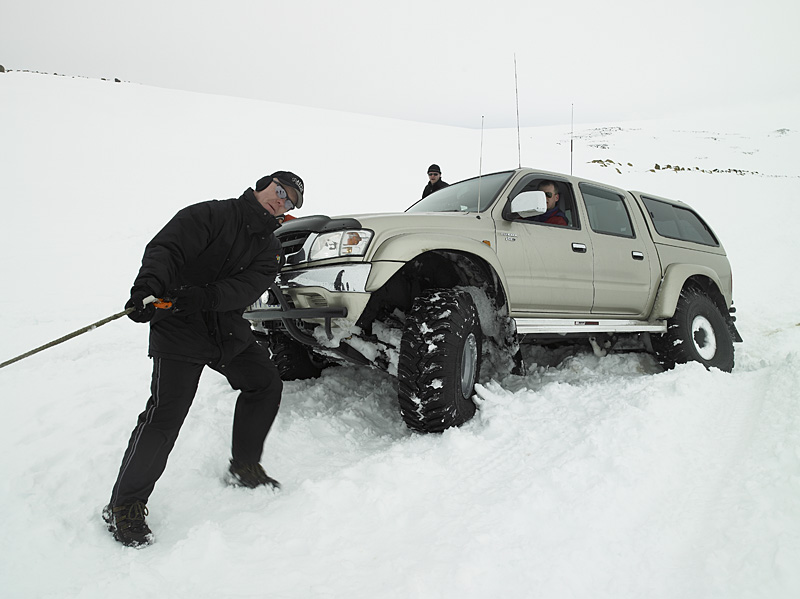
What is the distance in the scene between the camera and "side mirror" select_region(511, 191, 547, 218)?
10.9 ft

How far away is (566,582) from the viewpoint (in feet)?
5.81

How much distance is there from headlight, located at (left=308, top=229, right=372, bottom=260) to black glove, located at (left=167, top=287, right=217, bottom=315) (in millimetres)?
878

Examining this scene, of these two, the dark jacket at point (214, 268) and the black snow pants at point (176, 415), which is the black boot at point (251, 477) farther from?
the dark jacket at point (214, 268)

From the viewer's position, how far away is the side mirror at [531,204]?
130 inches

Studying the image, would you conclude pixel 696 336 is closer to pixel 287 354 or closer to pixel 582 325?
pixel 582 325

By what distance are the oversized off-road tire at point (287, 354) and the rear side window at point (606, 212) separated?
2.68 meters

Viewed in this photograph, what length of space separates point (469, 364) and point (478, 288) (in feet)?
1.92

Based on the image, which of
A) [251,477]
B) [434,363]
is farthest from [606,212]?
[251,477]

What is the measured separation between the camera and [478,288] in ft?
11.7

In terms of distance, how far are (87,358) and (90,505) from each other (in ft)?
8.84

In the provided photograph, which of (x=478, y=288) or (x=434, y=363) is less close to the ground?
(x=478, y=288)

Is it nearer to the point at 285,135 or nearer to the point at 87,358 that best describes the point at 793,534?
the point at 87,358

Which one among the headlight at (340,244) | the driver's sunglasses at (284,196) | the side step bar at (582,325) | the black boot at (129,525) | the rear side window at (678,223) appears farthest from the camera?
the rear side window at (678,223)

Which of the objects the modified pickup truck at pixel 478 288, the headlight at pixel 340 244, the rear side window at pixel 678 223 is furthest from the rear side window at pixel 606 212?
the headlight at pixel 340 244
